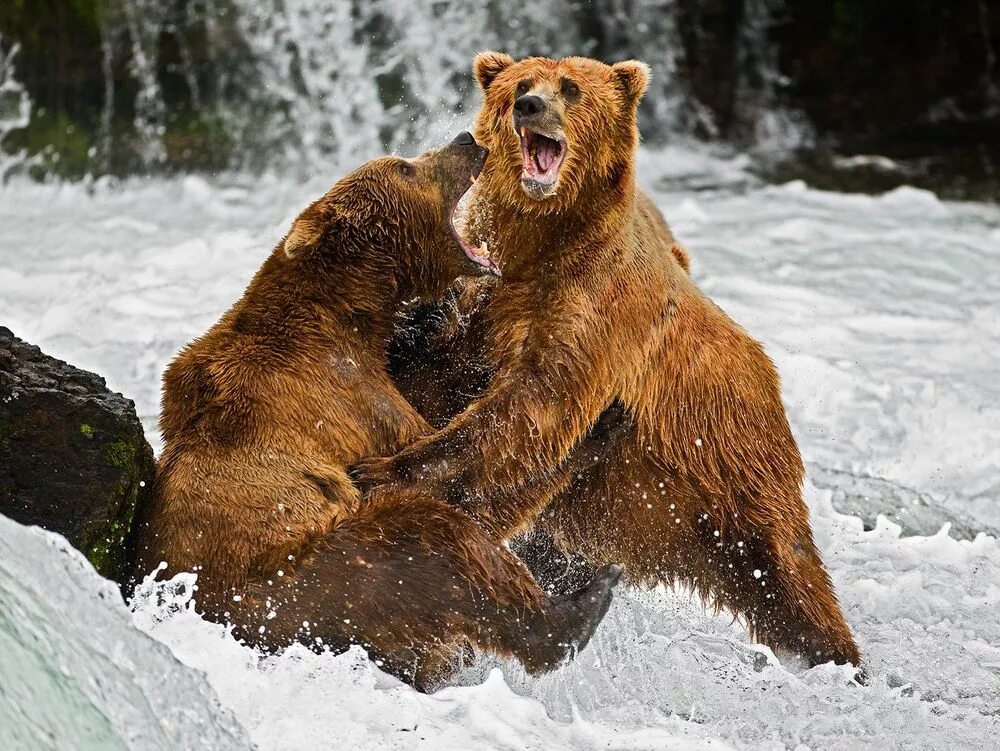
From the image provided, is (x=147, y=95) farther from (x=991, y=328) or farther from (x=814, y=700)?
(x=814, y=700)

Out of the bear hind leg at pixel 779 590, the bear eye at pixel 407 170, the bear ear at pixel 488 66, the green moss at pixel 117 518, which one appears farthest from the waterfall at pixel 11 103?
the bear hind leg at pixel 779 590

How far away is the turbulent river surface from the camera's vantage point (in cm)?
484

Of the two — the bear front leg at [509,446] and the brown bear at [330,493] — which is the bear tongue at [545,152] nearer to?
the brown bear at [330,493]

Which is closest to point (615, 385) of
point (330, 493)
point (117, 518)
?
point (330, 493)

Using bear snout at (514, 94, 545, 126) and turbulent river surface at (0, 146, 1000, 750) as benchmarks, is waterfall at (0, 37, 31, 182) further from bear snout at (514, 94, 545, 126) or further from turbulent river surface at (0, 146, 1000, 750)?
bear snout at (514, 94, 545, 126)

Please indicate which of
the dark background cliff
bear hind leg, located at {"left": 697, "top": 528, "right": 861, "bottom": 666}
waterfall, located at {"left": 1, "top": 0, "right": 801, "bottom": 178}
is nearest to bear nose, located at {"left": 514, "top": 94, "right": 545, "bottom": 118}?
bear hind leg, located at {"left": 697, "top": 528, "right": 861, "bottom": 666}

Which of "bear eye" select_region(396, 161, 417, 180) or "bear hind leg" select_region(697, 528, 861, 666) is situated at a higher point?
"bear eye" select_region(396, 161, 417, 180)

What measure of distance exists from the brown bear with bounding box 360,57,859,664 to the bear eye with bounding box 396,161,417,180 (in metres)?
0.34

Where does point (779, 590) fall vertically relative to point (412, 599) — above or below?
below

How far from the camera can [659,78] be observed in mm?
16953

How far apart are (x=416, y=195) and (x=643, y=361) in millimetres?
1222

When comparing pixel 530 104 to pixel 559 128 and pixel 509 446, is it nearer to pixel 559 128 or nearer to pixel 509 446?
pixel 559 128

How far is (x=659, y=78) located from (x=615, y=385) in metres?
11.1

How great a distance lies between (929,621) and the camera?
24.2ft
